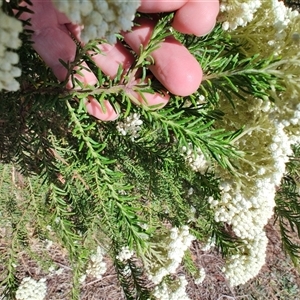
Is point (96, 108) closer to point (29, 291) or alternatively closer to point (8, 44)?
point (8, 44)

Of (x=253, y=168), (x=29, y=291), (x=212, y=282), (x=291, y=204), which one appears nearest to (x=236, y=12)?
(x=253, y=168)

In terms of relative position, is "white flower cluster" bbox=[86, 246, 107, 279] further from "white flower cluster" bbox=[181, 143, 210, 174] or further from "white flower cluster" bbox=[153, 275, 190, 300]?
"white flower cluster" bbox=[181, 143, 210, 174]

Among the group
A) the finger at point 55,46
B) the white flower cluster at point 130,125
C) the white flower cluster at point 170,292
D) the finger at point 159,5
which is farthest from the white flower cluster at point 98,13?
the white flower cluster at point 170,292

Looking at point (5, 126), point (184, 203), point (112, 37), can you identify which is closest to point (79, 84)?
point (112, 37)

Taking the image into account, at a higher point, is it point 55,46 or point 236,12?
point 236,12

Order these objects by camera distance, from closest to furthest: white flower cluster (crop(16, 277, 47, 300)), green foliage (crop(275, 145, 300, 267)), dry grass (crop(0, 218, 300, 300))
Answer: green foliage (crop(275, 145, 300, 267)) → white flower cluster (crop(16, 277, 47, 300)) → dry grass (crop(0, 218, 300, 300))

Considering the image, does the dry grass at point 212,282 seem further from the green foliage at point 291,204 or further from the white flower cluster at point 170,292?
the green foliage at point 291,204

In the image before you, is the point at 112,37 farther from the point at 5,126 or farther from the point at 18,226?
the point at 18,226

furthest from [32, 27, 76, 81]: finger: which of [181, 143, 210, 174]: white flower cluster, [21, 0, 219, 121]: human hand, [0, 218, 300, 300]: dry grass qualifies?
[0, 218, 300, 300]: dry grass
